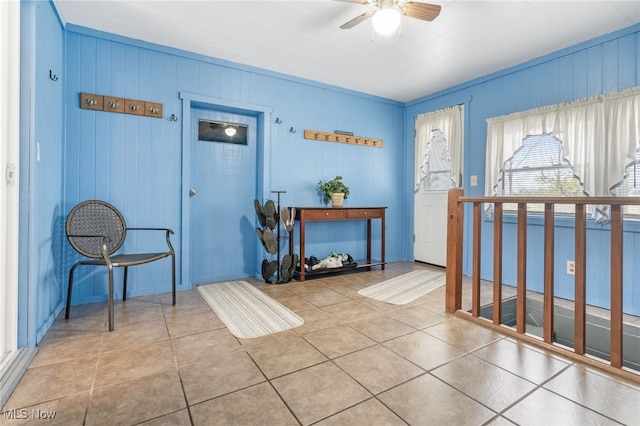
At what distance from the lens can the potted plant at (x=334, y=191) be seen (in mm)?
3955

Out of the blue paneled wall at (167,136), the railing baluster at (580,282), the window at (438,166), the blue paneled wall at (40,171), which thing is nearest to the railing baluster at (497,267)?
the railing baluster at (580,282)

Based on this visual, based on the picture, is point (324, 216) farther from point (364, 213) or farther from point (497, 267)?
point (497, 267)

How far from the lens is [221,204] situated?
142 inches

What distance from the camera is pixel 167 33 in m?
2.88

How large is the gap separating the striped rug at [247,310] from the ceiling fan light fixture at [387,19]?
7.08 feet

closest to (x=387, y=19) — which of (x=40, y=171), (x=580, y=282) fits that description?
(x=580, y=282)

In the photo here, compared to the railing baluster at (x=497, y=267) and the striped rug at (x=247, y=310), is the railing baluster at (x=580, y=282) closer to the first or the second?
the railing baluster at (x=497, y=267)

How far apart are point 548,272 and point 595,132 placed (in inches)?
70.2

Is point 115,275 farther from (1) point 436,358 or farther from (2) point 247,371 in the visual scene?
(1) point 436,358

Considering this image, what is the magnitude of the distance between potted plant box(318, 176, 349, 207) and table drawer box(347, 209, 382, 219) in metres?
0.18

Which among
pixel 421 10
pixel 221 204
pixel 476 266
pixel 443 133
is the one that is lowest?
pixel 476 266

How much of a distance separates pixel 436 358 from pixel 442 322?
602 millimetres

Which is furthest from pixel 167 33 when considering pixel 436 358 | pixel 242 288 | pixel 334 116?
pixel 436 358

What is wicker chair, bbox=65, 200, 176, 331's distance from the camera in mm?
2340
